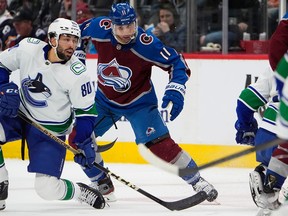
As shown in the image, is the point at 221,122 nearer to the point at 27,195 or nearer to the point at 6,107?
the point at 27,195

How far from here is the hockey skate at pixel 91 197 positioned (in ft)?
17.4

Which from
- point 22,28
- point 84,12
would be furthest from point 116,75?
point 22,28

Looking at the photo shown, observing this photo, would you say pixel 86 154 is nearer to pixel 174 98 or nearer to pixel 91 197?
pixel 91 197

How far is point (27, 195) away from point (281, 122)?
262cm

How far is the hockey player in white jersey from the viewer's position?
16.8 feet

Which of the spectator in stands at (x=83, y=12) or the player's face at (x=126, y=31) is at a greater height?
the player's face at (x=126, y=31)

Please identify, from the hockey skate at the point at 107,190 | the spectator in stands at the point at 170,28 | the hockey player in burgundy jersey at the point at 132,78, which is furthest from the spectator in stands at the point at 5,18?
the hockey skate at the point at 107,190

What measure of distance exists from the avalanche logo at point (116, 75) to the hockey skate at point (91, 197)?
0.65 metres

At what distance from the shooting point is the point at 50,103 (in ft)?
17.1

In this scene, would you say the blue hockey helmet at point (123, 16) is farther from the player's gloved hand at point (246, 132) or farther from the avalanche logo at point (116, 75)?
the player's gloved hand at point (246, 132)

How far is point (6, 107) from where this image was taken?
5.04 m

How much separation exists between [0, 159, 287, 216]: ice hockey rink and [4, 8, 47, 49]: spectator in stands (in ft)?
3.78

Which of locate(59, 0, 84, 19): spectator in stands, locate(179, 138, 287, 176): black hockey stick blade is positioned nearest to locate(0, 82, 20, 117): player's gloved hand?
locate(179, 138, 287, 176): black hockey stick blade

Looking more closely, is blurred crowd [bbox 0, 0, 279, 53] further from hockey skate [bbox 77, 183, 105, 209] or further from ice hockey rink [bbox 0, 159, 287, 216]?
hockey skate [bbox 77, 183, 105, 209]
